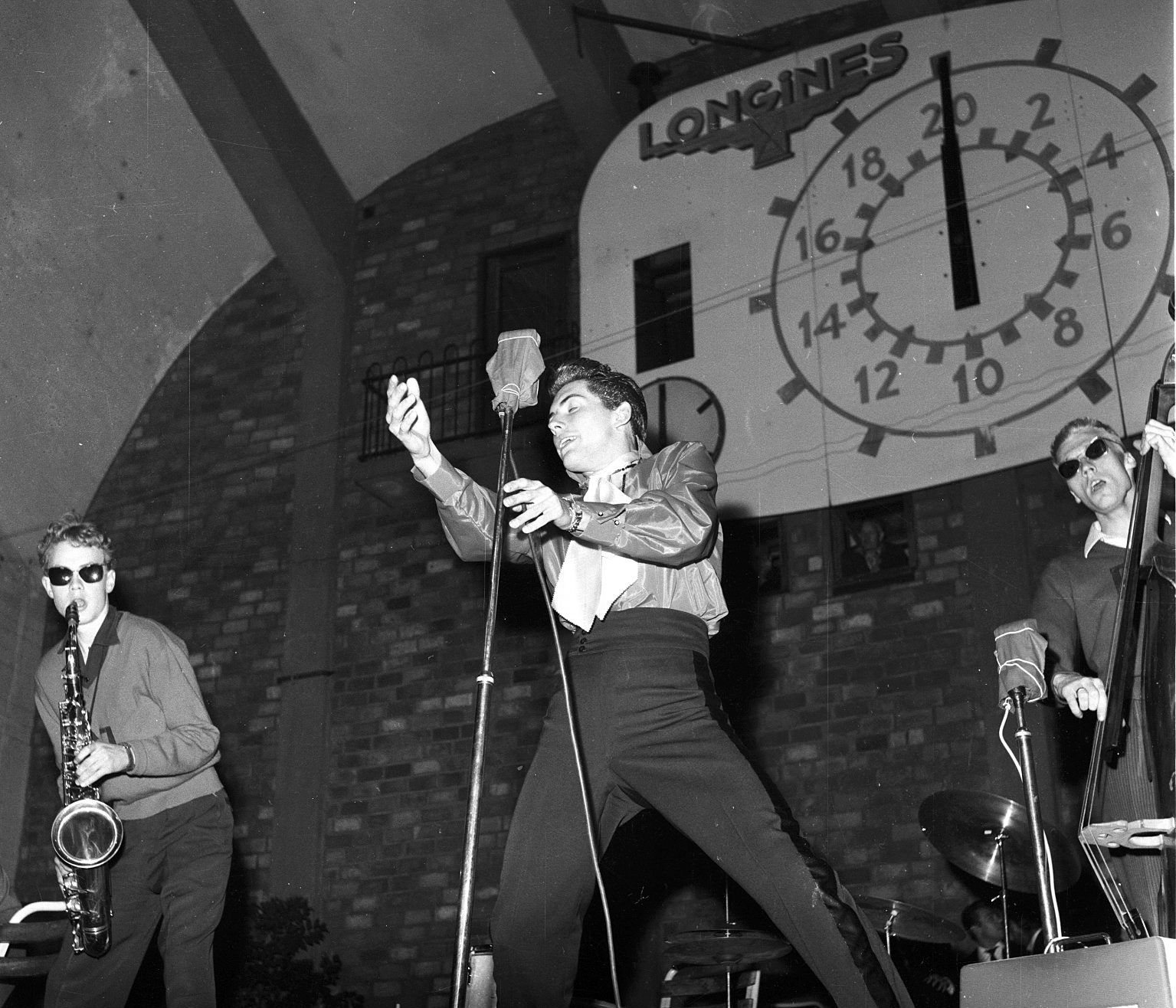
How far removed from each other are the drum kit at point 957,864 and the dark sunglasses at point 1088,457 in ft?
2.77

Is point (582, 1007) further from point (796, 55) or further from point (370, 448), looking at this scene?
point (796, 55)

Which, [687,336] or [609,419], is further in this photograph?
[687,336]

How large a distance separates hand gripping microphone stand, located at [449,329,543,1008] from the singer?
4.7 inches

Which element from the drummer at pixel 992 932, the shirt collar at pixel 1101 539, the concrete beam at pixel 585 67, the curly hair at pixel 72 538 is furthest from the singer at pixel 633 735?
the concrete beam at pixel 585 67

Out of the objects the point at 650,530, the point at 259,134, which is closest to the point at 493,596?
the point at 650,530

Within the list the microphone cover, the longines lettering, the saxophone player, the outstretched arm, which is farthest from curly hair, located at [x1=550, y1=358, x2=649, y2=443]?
the longines lettering

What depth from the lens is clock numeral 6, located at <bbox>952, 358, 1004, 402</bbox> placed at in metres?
4.36

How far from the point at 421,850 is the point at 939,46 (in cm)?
334

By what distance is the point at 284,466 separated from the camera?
5531mm

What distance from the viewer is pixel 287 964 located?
15.5ft

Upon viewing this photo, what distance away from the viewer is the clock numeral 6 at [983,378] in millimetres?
4363

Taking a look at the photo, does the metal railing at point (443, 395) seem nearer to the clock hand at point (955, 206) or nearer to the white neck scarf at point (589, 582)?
the clock hand at point (955, 206)

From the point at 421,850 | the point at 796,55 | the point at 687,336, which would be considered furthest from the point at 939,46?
the point at 421,850

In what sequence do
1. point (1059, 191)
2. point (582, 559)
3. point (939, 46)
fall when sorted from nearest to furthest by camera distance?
point (582, 559) → point (1059, 191) → point (939, 46)
